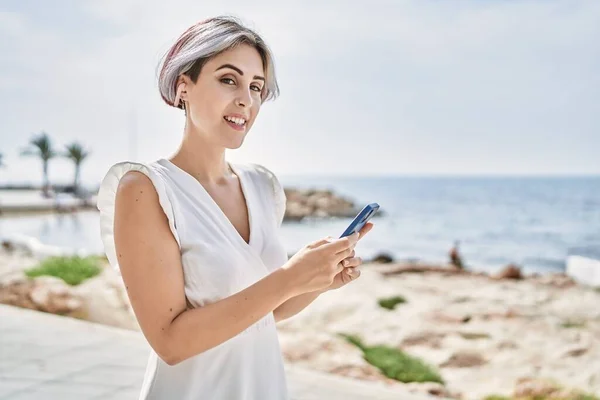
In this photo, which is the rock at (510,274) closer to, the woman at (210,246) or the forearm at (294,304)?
the forearm at (294,304)

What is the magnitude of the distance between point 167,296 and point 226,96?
1.19ft

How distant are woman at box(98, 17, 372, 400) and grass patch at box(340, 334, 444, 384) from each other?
331 centimetres

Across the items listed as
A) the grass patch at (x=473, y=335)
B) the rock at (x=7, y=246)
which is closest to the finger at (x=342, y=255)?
the grass patch at (x=473, y=335)

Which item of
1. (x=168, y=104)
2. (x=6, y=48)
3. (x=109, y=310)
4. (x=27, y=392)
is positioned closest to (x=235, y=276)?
(x=168, y=104)

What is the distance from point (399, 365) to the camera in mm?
4691

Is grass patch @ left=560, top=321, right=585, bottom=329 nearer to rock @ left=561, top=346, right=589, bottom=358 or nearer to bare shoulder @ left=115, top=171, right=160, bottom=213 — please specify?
rock @ left=561, top=346, right=589, bottom=358

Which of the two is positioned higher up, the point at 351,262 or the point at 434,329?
the point at 351,262

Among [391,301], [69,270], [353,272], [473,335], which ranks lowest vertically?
[391,301]

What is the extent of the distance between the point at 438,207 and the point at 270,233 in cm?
4840

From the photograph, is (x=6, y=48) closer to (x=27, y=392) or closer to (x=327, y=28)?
(x=327, y=28)

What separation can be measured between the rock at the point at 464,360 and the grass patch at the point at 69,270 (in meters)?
3.43

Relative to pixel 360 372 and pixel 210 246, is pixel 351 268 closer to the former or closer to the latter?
pixel 210 246

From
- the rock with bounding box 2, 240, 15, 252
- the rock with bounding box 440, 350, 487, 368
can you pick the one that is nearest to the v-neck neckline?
the rock with bounding box 440, 350, 487, 368

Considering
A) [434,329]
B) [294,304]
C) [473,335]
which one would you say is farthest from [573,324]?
[294,304]
